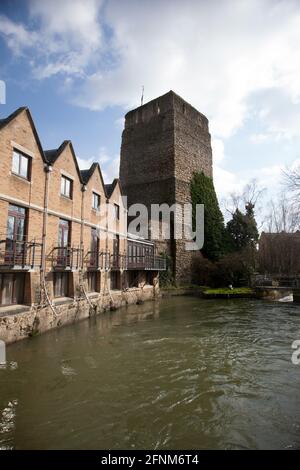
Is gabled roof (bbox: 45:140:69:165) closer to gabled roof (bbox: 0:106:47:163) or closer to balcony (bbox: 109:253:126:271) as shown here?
gabled roof (bbox: 0:106:47:163)

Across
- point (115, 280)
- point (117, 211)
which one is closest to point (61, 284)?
point (115, 280)

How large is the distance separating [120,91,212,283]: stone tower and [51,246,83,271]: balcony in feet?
48.6

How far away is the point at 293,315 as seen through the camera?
16844mm

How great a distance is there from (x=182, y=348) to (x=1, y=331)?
6.07 m

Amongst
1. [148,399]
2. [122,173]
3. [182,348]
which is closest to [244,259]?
[122,173]

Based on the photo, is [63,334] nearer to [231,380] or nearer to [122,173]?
[231,380]

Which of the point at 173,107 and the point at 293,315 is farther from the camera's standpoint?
the point at 173,107

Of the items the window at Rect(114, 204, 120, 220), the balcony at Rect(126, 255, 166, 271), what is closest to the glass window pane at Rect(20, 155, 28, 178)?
the window at Rect(114, 204, 120, 220)

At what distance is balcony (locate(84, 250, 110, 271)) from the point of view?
16359 millimetres

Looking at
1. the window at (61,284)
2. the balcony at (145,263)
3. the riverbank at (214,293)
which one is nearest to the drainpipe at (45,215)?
the window at (61,284)

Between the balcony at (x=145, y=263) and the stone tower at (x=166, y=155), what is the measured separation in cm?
328

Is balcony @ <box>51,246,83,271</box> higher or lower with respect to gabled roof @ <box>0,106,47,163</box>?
lower

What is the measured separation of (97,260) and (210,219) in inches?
766

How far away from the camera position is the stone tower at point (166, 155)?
31.2 m
